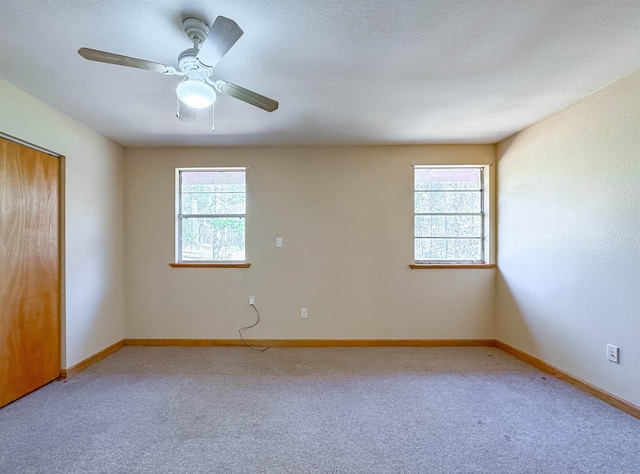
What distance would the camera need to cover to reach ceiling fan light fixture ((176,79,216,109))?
155cm

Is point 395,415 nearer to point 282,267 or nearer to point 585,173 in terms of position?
point 282,267

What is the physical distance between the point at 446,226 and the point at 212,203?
110 inches

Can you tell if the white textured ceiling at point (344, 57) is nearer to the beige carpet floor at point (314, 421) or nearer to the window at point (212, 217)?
the window at point (212, 217)

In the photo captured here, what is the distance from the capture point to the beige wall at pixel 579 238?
2.10 m

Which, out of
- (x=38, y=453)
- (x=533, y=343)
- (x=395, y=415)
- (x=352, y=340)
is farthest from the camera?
(x=352, y=340)

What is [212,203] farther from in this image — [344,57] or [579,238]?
[579,238]

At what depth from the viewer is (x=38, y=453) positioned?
170cm

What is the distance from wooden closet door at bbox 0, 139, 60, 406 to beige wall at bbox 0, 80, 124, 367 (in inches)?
4.0

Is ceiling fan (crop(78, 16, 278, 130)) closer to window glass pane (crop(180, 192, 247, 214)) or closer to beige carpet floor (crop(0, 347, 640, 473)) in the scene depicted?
window glass pane (crop(180, 192, 247, 214))

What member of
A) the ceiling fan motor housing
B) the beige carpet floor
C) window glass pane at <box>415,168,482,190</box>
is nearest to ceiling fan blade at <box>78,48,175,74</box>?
the ceiling fan motor housing

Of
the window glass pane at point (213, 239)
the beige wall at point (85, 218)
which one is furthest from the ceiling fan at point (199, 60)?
the window glass pane at point (213, 239)

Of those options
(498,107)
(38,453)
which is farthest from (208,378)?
(498,107)

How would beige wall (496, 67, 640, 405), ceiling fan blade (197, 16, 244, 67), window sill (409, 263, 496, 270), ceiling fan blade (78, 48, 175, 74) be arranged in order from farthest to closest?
window sill (409, 263, 496, 270)
beige wall (496, 67, 640, 405)
ceiling fan blade (78, 48, 175, 74)
ceiling fan blade (197, 16, 244, 67)

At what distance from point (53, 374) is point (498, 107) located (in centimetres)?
443
